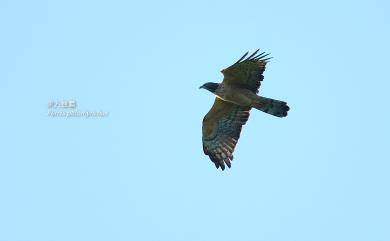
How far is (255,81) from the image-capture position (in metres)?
22.8

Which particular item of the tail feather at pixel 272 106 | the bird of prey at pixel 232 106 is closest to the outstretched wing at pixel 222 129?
the bird of prey at pixel 232 106

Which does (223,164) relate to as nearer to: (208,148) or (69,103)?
(208,148)

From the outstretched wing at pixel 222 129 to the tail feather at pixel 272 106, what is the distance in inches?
32.9

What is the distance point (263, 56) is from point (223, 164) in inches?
117

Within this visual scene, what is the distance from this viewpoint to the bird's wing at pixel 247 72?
22.5 m

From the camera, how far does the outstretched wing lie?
928 inches

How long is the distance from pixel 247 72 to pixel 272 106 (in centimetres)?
99

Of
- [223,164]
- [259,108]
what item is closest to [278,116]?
[259,108]

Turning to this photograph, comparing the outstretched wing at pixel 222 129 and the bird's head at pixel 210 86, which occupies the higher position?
the bird's head at pixel 210 86

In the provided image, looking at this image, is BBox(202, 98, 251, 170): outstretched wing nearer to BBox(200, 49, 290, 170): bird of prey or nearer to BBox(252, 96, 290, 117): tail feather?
BBox(200, 49, 290, 170): bird of prey

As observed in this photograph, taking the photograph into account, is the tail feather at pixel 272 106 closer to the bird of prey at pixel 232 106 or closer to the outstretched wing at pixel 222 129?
the bird of prey at pixel 232 106

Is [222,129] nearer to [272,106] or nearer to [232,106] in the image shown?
[232,106]

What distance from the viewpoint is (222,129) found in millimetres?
23812

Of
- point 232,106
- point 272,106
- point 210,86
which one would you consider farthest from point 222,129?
point 272,106
